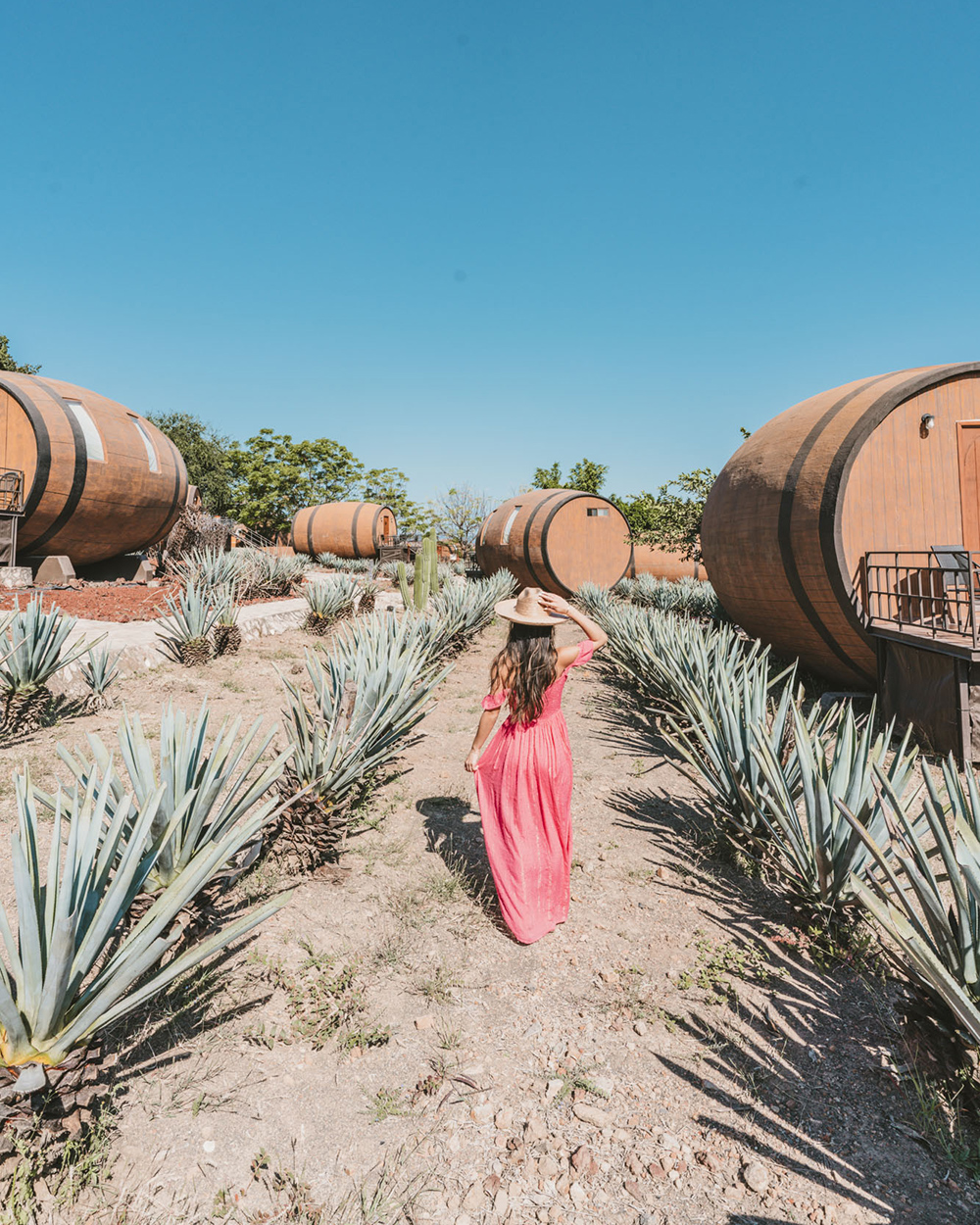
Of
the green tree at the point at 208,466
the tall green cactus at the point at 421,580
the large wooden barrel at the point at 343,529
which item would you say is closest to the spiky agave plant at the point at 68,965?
the tall green cactus at the point at 421,580

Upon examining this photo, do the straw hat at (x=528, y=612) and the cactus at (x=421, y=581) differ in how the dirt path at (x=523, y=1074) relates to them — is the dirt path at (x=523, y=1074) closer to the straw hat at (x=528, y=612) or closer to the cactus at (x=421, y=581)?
the straw hat at (x=528, y=612)

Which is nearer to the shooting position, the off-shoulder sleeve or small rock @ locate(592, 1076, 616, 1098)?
small rock @ locate(592, 1076, 616, 1098)

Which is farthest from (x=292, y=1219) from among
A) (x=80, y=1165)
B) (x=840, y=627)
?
(x=840, y=627)

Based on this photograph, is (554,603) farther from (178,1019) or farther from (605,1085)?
(178,1019)

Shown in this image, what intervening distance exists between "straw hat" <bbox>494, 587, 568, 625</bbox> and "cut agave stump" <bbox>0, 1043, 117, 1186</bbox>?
175 cm

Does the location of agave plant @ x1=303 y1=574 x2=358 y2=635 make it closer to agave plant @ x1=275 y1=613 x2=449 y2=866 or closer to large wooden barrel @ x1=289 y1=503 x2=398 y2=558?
agave plant @ x1=275 y1=613 x2=449 y2=866

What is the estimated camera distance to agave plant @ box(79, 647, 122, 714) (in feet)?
15.2

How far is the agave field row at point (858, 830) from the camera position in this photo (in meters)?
1.57

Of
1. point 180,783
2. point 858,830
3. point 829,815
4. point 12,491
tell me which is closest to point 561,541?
point 12,491

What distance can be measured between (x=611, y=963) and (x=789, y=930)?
0.73 metres

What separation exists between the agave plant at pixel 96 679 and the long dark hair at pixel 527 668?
3.62 meters

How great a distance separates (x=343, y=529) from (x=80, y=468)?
1057 cm

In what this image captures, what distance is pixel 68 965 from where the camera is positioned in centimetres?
129

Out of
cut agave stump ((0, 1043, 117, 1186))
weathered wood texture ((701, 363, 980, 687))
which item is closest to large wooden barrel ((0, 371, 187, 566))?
weathered wood texture ((701, 363, 980, 687))
